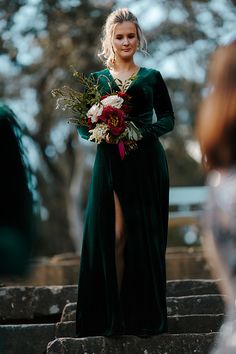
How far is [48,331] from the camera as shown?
648 cm

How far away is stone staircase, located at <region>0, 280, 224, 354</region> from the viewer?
5844 millimetres

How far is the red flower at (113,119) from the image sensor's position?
5961 mm

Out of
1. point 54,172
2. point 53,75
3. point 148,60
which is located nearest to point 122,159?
point 148,60

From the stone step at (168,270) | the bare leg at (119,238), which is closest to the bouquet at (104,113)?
the bare leg at (119,238)

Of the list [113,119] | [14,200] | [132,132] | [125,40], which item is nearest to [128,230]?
[132,132]

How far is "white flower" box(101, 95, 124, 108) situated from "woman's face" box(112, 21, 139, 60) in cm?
46

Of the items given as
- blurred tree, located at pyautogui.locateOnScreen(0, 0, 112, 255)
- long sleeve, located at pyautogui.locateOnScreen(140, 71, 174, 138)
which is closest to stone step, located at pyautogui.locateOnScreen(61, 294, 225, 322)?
long sleeve, located at pyautogui.locateOnScreen(140, 71, 174, 138)

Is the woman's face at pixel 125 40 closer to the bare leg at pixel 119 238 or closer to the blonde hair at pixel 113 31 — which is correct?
the blonde hair at pixel 113 31

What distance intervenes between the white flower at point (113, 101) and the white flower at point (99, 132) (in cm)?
14

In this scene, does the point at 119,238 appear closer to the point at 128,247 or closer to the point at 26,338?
the point at 128,247

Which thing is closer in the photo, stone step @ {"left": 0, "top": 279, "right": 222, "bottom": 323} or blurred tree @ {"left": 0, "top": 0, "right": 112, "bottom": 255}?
stone step @ {"left": 0, "top": 279, "right": 222, "bottom": 323}

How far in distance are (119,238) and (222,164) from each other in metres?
3.52

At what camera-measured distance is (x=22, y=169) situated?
2.74 meters

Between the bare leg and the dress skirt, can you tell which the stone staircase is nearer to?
the dress skirt
